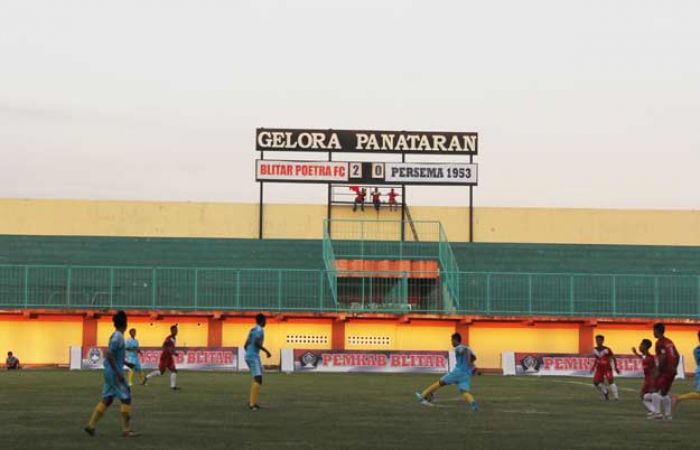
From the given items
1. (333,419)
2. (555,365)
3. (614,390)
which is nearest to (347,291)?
(555,365)

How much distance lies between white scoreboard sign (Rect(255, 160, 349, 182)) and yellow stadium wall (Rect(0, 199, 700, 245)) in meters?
1.49

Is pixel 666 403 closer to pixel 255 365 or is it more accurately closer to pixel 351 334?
pixel 255 365

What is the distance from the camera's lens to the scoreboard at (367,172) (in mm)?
63750

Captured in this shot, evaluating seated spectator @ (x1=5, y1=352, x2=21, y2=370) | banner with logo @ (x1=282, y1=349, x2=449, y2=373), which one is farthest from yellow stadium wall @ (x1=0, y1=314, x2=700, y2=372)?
banner with logo @ (x1=282, y1=349, x2=449, y2=373)

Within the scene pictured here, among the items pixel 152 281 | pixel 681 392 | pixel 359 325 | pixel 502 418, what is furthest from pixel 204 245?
pixel 502 418

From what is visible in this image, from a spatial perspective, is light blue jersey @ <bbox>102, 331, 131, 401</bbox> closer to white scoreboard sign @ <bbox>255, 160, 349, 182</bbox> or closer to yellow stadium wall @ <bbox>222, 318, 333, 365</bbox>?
yellow stadium wall @ <bbox>222, 318, 333, 365</bbox>

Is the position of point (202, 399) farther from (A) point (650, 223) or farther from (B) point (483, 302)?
(A) point (650, 223)

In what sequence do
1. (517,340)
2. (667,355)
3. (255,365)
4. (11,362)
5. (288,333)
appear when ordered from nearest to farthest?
(667,355), (255,365), (11,362), (288,333), (517,340)

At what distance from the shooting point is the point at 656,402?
23.2 metres

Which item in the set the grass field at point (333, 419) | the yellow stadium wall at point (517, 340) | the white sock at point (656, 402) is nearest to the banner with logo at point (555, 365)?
the yellow stadium wall at point (517, 340)

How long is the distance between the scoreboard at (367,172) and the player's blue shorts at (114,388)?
4545cm

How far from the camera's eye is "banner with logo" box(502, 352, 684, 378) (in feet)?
149

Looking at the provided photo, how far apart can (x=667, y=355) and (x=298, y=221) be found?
4198 cm

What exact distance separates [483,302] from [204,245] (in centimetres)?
1382
